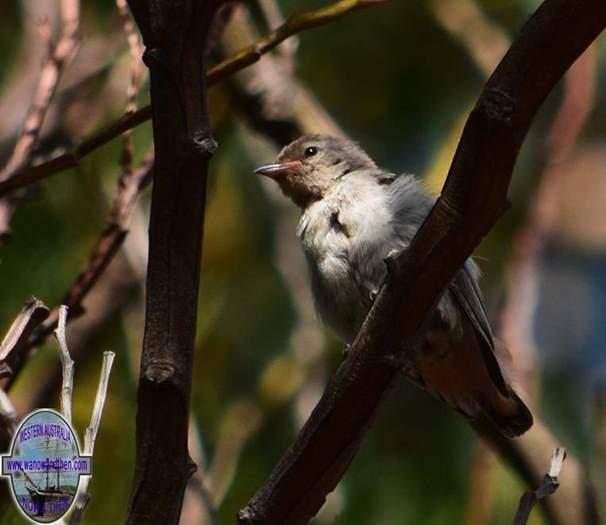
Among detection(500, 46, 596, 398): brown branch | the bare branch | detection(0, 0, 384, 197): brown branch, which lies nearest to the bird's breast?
detection(500, 46, 596, 398): brown branch

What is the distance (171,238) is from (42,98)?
1.51m

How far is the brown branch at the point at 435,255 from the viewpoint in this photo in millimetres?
2203

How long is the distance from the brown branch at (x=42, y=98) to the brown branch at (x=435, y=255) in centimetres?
134

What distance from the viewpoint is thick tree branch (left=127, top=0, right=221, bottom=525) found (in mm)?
2328

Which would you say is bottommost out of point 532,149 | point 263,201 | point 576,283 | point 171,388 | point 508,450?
point 171,388

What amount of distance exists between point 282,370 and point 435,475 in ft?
3.09

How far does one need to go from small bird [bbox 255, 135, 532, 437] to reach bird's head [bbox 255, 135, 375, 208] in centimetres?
26

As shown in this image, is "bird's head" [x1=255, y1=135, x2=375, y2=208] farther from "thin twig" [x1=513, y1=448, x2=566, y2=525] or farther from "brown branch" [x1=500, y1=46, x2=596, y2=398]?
"thin twig" [x1=513, y1=448, x2=566, y2=525]

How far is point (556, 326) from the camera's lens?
7.40 metres

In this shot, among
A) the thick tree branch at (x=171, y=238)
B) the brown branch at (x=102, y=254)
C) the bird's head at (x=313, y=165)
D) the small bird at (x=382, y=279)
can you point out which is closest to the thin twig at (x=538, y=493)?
the thick tree branch at (x=171, y=238)

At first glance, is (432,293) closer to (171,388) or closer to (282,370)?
(171,388)

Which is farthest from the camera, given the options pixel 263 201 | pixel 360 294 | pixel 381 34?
pixel 381 34

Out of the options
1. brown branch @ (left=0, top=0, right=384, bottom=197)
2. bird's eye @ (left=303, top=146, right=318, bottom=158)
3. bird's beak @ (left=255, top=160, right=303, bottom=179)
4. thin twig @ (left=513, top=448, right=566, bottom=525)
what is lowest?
thin twig @ (left=513, top=448, right=566, bottom=525)

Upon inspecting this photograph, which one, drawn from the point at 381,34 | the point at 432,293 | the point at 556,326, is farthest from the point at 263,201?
the point at 432,293
